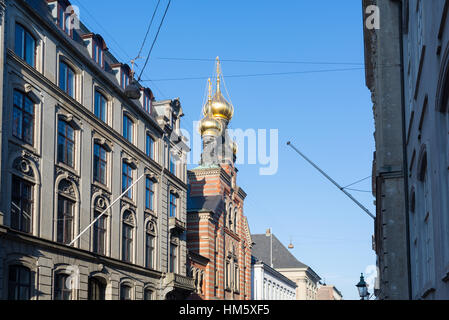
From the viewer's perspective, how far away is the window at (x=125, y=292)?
32703mm

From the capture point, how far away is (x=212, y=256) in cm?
5100

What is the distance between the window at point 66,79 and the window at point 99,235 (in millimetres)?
6071

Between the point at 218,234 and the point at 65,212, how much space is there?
26.9m

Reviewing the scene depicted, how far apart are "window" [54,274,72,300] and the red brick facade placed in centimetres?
1921

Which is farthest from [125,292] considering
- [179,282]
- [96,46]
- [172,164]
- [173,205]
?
[96,46]

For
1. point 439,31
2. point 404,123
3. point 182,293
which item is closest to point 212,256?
point 182,293

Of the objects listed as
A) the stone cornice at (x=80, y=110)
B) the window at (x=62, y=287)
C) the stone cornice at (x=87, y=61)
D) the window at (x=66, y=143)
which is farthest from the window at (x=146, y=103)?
the window at (x=62, y=287)

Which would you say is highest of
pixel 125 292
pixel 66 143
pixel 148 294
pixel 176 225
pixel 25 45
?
pixel 25 45

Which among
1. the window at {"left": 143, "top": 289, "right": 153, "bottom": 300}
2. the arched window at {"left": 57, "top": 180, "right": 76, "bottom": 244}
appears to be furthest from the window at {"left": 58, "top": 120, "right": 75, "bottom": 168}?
the window at {"left": 143, "top": 289, "right": 153, "bottom": 300}

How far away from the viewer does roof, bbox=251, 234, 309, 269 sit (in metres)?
93.4

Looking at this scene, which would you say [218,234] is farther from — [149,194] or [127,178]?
[127,178]

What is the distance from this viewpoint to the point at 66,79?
28016 millimetres

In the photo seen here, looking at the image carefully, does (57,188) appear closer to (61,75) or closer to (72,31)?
(61,75)

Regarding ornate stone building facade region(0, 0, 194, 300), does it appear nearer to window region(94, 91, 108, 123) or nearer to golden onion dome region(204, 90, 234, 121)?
window region(94, 91, 108, 123)
